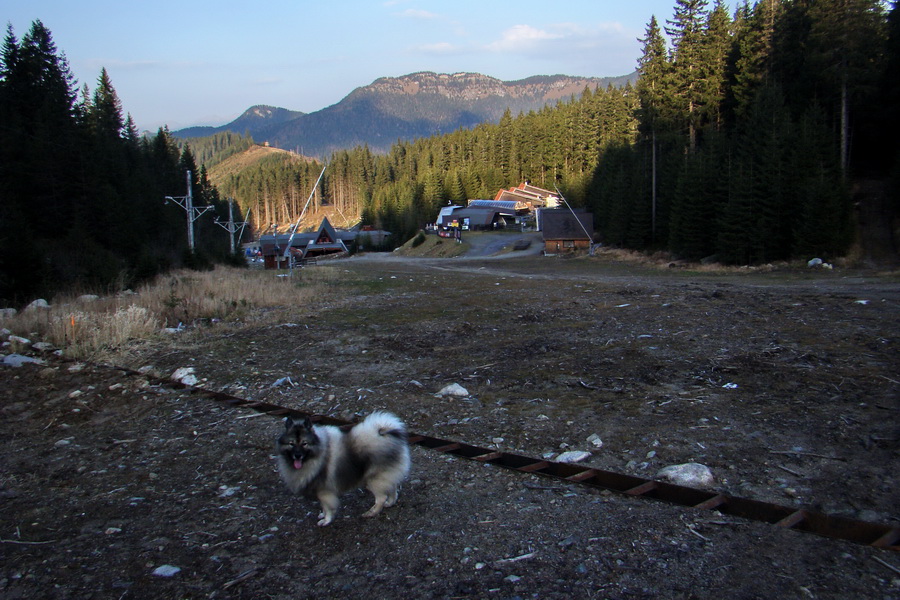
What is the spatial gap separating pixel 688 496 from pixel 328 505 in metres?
2.67

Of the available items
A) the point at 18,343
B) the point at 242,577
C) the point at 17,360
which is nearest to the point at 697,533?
the point at 242,577

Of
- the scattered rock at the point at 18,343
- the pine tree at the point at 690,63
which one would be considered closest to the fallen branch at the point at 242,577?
the scattered rock at the point at 18,343

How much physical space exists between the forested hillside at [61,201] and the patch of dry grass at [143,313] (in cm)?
468

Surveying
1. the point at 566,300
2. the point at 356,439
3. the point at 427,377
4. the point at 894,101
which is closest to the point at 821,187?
the point at 894,101

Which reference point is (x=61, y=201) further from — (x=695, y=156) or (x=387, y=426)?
(x=695, y=156)

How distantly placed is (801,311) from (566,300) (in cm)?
603

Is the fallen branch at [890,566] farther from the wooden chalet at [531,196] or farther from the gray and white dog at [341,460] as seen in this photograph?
the wooden chalet at [531,196]

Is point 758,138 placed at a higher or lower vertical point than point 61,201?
higher

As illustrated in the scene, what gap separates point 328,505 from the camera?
4.04m

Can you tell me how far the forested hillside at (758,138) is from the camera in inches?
1155

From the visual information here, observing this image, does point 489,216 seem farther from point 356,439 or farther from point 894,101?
point 356,439

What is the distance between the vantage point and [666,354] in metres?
8.84

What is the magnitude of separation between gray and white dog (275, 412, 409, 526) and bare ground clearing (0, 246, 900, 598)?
238 mm

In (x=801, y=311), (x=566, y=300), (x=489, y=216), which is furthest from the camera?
(x=489, y=216)
